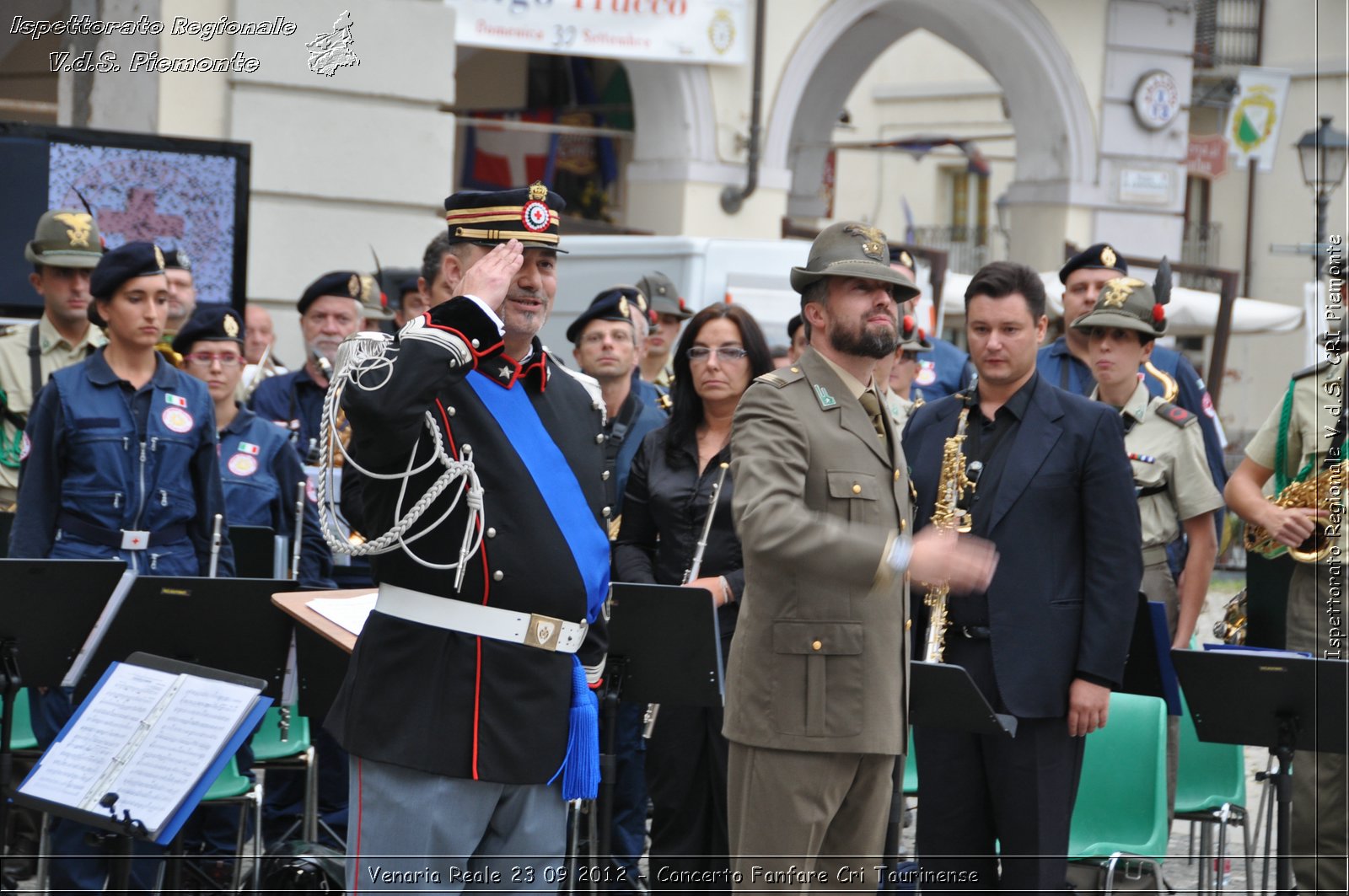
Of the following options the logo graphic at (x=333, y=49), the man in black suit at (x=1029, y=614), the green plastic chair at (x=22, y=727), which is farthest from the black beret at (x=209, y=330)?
the man in black suit at (x=1029, y=614)

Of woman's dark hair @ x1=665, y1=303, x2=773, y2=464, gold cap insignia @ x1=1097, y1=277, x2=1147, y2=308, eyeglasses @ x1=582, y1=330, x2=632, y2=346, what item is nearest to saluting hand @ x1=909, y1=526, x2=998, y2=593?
woman's dark hair @ x1=665, y1=303, x2=773, y2=464

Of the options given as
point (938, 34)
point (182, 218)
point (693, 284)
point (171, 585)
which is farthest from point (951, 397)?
point (938, 34)

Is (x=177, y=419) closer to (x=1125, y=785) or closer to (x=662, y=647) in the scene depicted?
(x=662, y=647)

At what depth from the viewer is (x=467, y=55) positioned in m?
22.3

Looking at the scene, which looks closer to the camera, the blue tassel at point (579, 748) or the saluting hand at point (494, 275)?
the saluting hand at point (494, 275)

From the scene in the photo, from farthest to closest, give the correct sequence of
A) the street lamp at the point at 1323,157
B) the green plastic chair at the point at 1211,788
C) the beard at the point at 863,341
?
the street lamp at the point at 1323,157
the green plastic chair at the point at 1211,788
the beard at the point at 863,341

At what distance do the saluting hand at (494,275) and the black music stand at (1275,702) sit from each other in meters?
2.57

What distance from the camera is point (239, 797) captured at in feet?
18.9

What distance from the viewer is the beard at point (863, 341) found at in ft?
14.6

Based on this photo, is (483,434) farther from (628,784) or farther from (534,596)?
(628,784)

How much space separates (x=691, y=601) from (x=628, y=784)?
5.50 ft

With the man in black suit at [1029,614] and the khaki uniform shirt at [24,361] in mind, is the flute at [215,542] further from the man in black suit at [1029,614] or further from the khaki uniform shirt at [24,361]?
the man in black suit at [1029,614]

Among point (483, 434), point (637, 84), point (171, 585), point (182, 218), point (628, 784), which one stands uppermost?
point (637, 84)

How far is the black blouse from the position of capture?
5.90 metres
